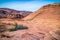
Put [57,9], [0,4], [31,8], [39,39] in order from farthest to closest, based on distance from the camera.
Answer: [57,9]
[31,8]
[0,4]
[39,39]

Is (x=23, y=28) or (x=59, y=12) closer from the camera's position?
(x=23, y=28)

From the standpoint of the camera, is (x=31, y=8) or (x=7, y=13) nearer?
(x=31, y=8)

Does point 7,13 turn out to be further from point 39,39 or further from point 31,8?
point 39,39

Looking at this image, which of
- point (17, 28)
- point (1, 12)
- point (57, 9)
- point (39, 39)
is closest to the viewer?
point (39, 39)

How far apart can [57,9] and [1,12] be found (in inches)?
275

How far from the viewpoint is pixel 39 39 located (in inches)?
277

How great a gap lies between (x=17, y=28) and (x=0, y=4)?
525cm

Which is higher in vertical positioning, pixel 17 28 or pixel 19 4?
pixel 19 4

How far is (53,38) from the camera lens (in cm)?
732

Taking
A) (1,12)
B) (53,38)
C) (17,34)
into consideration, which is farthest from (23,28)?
(1,12)

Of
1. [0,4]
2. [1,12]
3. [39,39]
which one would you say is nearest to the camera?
[39,39]

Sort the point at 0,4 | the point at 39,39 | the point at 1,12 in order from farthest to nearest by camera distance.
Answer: the point at 1,12, the point at 0,4, the point at 39,39

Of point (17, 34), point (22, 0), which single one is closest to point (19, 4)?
point (22, 0)

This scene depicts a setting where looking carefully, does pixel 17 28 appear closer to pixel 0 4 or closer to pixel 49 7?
pixel 0 4
